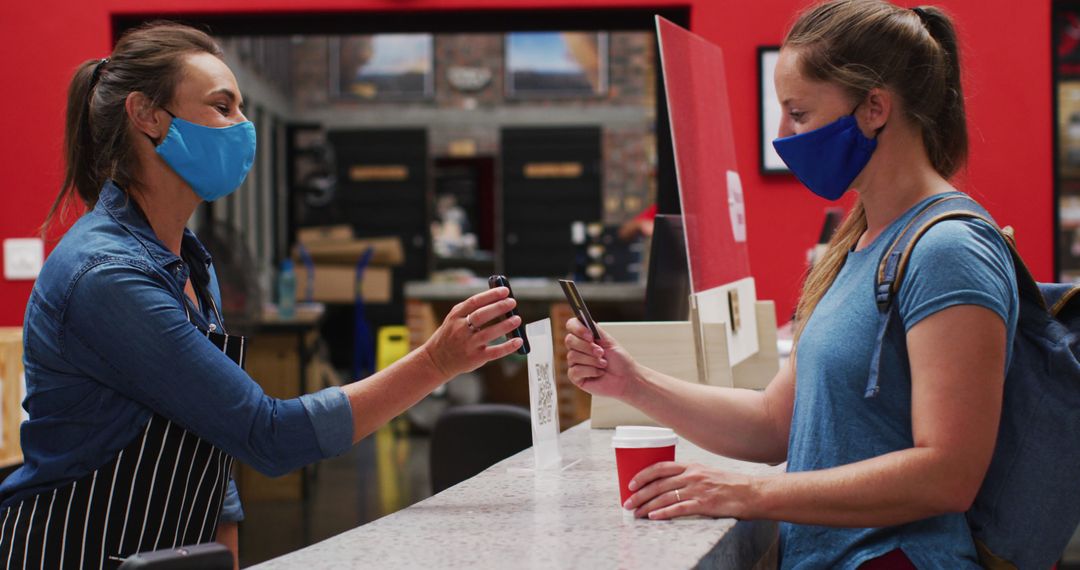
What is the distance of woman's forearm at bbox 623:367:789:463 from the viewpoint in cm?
187

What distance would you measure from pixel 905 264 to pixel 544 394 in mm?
832

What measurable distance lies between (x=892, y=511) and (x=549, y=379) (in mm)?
835

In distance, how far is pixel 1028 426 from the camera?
1420mm

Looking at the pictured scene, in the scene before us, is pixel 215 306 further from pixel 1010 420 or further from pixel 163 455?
pixel 1010 420

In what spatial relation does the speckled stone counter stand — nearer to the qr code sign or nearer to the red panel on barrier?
the qr code sign

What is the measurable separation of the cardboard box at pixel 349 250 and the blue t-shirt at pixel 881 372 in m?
9.99

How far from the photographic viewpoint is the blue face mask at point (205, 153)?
1900mm

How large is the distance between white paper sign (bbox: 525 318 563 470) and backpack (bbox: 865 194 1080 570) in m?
0.72

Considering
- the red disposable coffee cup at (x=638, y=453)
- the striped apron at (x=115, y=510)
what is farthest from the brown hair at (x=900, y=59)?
the striped apron at (x=115, y=510)

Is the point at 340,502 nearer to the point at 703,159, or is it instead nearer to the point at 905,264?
the point at 703,159

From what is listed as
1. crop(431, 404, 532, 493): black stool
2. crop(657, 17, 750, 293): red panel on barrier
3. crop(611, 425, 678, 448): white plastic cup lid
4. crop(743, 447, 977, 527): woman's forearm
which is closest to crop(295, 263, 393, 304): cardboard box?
crop(431, 404, 532, 493): black stool

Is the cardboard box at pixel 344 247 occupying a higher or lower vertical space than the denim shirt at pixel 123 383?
lower

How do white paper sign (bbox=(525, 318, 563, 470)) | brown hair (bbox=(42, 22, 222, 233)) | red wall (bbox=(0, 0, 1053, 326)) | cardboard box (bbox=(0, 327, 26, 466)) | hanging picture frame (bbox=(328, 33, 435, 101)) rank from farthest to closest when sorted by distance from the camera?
hanging picture frame (bbox=(328, 33, 435, 101))
red wall (bbox=(0, 0, 1053, 326))
cardboard box (bbox=(0, 327, 26, 466))
white paper sign (bbox=(525, 318, 563, 470))
brown hair (bbox=(42, 22, 222, 233))

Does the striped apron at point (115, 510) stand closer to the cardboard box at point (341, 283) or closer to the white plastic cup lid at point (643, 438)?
the white plastic cup lid at point (643, 438)
